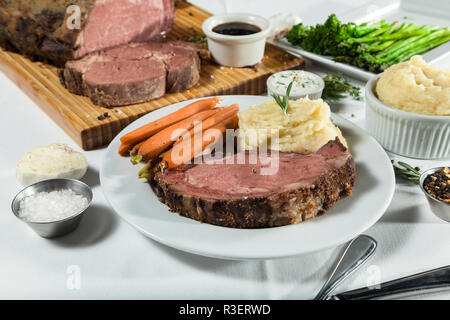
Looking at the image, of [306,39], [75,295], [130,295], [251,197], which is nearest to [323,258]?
[251,197]

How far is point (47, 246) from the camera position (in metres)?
2.30

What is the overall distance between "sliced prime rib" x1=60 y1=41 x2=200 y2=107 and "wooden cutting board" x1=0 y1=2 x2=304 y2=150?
0.06 metres

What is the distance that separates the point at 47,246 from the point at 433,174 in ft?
6.52

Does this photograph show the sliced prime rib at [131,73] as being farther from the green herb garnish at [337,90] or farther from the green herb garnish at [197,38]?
the green herb garnish at [337,90]

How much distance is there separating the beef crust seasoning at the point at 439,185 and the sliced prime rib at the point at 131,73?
1.77 metres

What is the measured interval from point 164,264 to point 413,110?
1.63 m

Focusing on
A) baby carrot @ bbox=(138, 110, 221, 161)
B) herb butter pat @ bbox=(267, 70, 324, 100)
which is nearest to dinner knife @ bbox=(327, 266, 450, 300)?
baby carrot @ bbox=(138, 110, 221, 161)

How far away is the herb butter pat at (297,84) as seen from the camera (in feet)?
10.5

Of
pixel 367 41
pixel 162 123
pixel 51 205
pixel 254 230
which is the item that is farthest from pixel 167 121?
pixel 367 41

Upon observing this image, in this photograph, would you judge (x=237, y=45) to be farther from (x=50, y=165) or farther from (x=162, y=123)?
(x=50, y=165)

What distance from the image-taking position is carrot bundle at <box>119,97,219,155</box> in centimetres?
262

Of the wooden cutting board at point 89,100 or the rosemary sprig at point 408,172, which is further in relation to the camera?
the wooden cutting board at point 89,100

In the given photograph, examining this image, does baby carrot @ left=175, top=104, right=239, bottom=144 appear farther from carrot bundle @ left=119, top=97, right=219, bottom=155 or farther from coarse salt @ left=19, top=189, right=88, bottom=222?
coarse salt @ left=19, top=189, right=88, bottom=222

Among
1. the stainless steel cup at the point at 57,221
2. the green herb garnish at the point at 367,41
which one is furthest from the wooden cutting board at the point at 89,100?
the stainless steel cup at the point at 57,221
